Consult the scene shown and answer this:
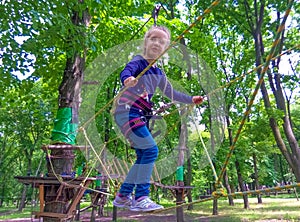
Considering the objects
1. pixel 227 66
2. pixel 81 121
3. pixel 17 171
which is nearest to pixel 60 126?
pixel 81 121

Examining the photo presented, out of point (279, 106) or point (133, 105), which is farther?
point (279, 106)

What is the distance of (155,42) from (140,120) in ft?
1.92

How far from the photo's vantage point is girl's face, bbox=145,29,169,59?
220 cm

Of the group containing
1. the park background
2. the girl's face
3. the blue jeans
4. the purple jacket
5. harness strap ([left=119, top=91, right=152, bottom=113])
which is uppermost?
the park background

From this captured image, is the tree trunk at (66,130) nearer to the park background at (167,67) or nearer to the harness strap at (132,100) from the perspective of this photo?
the park background at (167,67)

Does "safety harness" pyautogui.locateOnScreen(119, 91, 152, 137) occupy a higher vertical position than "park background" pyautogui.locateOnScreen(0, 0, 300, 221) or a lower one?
lower

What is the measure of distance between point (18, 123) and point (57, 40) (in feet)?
42.3

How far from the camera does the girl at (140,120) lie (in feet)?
6.89

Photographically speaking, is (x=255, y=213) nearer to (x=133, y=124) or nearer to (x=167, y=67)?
(x=167, y=67)

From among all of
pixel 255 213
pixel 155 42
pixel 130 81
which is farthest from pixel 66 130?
pixel 255 213

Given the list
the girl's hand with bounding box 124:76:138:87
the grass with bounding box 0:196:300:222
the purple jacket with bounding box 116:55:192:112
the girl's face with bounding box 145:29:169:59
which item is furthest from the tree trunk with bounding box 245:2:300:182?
the girl's hand with bounding box 124:76:138:87

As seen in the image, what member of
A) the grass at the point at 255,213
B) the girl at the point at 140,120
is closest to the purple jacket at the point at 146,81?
the girl at the point at 140,120

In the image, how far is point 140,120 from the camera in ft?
7.01

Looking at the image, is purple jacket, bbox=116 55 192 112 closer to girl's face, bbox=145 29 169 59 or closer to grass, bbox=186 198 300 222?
girl's face, bbox=145 29 169 59
